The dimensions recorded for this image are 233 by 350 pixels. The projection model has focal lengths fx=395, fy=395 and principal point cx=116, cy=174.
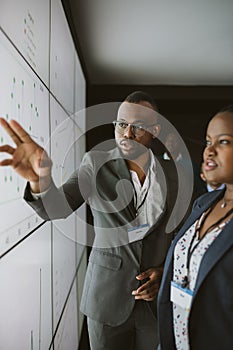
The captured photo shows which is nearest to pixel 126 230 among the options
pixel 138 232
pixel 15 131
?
pixel 138 232

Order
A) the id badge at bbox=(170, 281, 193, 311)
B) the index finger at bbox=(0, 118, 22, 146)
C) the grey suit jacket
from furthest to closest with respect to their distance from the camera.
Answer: the grey suit jacket → the id badge at bbox=(170, 281, 193, 311) → the index finger at bbox=(0, 118, 22, 146)

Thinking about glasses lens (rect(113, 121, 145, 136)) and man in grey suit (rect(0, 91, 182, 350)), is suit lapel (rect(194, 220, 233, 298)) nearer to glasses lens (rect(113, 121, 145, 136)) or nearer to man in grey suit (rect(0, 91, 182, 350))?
man in grey suit (rect(0, 91, 182, 350))

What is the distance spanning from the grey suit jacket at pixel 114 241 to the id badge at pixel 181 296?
12 cm

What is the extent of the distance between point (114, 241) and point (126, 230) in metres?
0.04

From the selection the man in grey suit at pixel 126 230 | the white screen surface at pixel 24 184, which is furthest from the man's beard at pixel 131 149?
the white screen surface at pixel 24 184

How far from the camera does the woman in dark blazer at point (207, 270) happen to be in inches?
28.4

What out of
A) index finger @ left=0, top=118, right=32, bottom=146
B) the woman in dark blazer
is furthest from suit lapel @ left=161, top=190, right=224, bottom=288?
index finger @ left=0, top=118, right=32, bottom=146

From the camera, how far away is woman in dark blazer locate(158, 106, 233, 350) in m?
0.72

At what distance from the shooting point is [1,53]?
62 cm

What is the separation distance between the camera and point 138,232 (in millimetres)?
958

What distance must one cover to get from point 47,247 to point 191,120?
0.47m

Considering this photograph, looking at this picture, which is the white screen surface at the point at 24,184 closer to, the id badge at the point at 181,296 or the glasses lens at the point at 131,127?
the glasses lens at the point at 131,127

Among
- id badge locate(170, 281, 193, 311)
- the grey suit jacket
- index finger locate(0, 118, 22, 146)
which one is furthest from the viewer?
the grey suit jacket

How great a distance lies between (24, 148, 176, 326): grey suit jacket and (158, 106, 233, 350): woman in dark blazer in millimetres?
108
